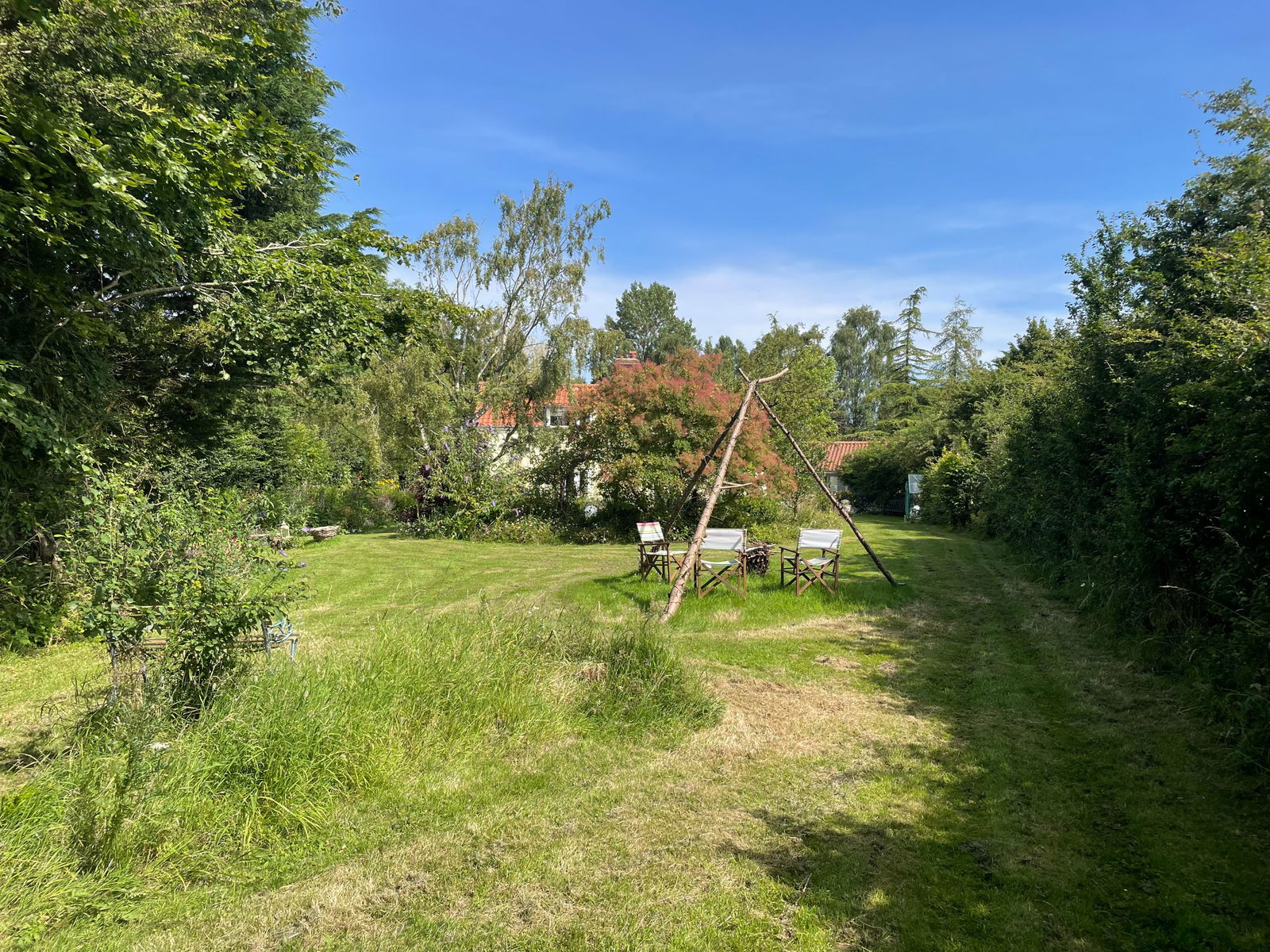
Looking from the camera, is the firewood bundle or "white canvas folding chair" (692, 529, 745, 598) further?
the firewood bundle

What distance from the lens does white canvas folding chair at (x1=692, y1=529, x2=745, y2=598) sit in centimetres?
995

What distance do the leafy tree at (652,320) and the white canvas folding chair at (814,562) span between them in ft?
180

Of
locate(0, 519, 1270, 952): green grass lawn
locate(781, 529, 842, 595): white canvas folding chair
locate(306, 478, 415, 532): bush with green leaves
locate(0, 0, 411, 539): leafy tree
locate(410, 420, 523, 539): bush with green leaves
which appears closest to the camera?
locate(0, 519, 1270, 952): green grass lawn

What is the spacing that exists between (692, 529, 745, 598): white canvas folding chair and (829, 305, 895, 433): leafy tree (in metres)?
56.7

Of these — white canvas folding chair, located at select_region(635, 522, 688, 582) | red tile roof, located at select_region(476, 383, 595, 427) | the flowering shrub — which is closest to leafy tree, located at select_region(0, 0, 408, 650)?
white canvas folding chair, located at select_region(635, 522, 688, 582)

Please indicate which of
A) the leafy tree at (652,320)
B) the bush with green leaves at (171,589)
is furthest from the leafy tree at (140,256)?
the leafy tree at (652,320)

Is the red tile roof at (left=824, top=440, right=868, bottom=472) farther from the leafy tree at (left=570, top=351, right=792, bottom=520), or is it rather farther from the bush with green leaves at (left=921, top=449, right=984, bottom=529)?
the leafy tree at (left=570, top=351, right=792, bottom=520)

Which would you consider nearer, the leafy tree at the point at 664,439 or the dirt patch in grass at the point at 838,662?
the dirt patch in grass at the point at 838,662

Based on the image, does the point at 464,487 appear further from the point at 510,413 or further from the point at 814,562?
the point at 814,562

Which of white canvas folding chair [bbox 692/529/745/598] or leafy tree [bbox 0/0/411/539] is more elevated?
leafy tree [bbox 0/0/411/539]

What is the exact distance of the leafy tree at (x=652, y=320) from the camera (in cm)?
6488

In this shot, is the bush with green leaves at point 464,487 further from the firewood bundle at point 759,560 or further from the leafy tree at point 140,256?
the firewood bundle at point 759,560

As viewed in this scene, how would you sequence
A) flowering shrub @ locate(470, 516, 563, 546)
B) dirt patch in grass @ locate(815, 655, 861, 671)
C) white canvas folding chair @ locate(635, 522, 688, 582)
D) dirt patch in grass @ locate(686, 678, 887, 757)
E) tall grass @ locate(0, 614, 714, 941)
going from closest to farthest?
tall grass @ locate(0, 614, 714, 941) → dirt patch in grass @ locate(686, 678, 887, 757) → dirt patch in grass @ locate(815, 655, 861, 671) → white canvas folding chair @ locate(635, 522, 688, 582) → flowering shrub @ locate(470, 516, 563, 546)

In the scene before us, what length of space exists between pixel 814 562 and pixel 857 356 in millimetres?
59026
